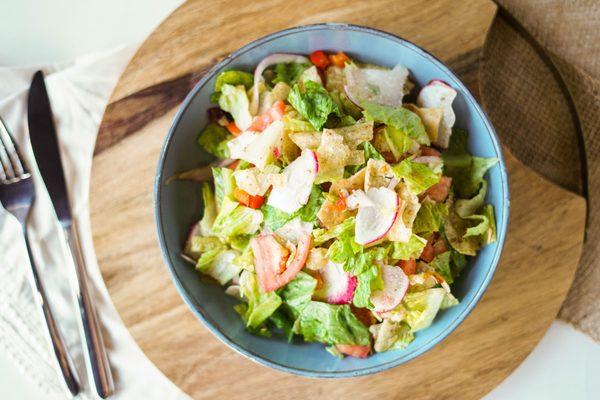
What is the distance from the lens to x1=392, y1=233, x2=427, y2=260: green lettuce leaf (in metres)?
1.87

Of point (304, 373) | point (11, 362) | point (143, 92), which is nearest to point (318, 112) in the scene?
point (143, 92)

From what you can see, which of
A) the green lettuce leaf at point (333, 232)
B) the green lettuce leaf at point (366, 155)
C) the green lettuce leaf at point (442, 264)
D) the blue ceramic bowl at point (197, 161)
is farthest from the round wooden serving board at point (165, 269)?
the green lettuce leaf at point (333, 232)

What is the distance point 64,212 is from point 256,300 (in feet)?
3.05

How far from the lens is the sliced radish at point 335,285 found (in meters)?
1.96

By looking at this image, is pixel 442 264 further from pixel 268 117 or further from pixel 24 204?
pixel 24 204

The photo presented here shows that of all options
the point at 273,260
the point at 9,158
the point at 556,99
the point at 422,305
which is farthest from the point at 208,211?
the point at 556,99

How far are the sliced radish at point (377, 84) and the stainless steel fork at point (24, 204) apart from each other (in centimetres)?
141

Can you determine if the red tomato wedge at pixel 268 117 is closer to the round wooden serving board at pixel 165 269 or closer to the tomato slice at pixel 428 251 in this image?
the round wooden serving board at pixel 165 269

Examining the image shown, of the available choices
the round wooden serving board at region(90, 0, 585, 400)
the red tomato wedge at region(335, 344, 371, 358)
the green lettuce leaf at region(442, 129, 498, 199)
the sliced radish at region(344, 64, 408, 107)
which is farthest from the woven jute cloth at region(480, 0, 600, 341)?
the red tomato wedge at region(335, 344, 371, 358)

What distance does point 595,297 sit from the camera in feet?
7.79

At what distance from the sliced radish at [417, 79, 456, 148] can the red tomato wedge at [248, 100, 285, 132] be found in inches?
19.2

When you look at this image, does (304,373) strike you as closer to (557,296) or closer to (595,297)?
(557,296)

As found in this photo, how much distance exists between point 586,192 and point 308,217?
1173 millimetres

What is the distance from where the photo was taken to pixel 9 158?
2428 mm
